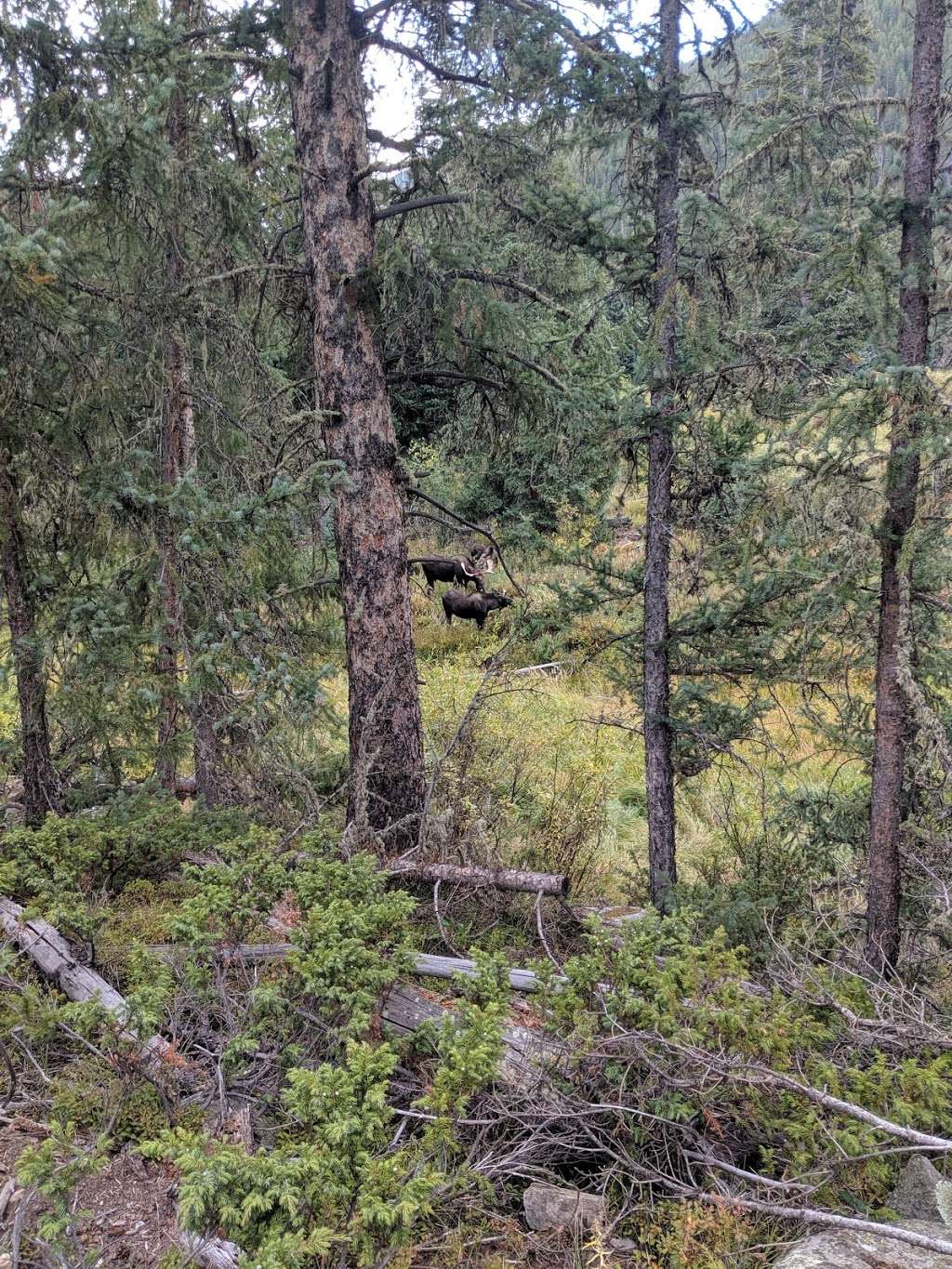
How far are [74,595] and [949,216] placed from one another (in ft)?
20.6

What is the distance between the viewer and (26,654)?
5.84 metres

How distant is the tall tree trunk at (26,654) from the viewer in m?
5.84

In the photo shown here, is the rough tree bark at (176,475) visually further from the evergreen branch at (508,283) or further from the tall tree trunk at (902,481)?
the tall tree trunk at (902,481)

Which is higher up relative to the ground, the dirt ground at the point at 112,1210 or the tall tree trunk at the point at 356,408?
the tall tree trunk at the point at 356,408

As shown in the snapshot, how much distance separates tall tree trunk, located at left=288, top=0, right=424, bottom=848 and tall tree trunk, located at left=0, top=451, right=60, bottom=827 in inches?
90.1

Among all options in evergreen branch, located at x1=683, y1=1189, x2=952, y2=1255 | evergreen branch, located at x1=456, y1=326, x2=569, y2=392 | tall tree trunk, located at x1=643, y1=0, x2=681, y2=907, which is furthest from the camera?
evergreen branch, located at x1=456, y1=326, x2=569, y2=392

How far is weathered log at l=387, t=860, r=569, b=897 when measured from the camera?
5.64 meters

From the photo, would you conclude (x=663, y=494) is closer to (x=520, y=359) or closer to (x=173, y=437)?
(x=520, y=359)

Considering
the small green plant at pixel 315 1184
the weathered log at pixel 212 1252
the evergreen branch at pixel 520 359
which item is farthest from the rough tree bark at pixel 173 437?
the weathered log at pixel 212 1252

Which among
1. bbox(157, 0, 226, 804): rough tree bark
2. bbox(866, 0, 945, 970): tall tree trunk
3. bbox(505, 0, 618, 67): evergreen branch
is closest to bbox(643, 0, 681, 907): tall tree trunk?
bbox(505, 0, 618, 67): evergreen branch

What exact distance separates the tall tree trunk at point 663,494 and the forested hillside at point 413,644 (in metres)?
0.04

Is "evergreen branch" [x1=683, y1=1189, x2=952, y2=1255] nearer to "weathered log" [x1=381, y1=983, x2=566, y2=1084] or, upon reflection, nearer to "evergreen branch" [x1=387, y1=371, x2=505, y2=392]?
"weathered log" [x1=381, y1=983, x2=566, y2=1084]

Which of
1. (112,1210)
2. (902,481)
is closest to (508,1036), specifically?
(112,1210)

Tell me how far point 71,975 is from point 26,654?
90.9 inches
